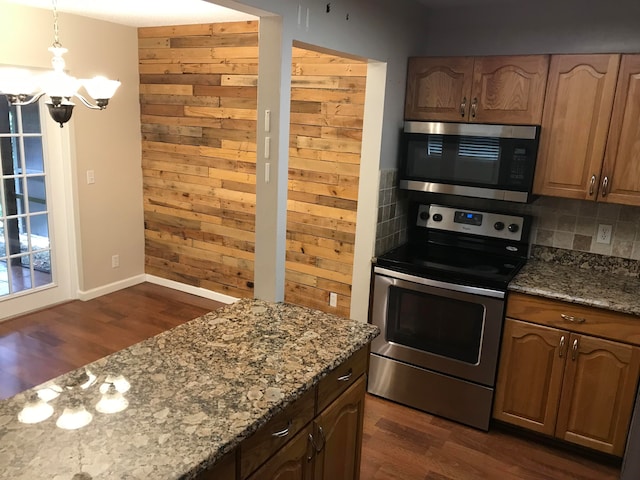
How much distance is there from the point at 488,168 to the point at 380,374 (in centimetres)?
139

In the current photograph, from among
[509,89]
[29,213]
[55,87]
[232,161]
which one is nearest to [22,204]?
[29,213]

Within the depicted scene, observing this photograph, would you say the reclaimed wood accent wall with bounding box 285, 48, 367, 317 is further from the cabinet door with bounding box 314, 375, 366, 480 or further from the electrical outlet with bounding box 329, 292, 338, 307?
the cabinet door with bounding box 314, 375, 366, 480

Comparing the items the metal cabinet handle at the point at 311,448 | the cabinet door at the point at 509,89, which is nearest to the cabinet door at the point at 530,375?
the cabinet door at the point at 509,89

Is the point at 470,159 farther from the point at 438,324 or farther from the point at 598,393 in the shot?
the point at 598,393

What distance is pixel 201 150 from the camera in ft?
14.7

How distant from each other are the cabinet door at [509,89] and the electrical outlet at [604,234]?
2.52 feet

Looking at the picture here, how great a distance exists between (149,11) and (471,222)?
2.73m

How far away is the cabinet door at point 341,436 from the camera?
5.91 ft

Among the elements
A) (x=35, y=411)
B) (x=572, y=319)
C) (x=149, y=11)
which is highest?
(x=149, y=11)

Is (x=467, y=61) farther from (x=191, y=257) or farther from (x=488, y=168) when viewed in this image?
(x=191, y=257)

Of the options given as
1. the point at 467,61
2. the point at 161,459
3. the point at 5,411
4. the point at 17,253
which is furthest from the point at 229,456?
the point at 17,253

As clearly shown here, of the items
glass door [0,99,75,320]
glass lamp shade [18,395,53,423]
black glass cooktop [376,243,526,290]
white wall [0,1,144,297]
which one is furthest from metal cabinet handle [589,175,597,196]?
glass door [0,99,75,320]

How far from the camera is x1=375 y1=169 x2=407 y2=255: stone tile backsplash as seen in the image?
3080 mm

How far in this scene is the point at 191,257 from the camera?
4801 mm
